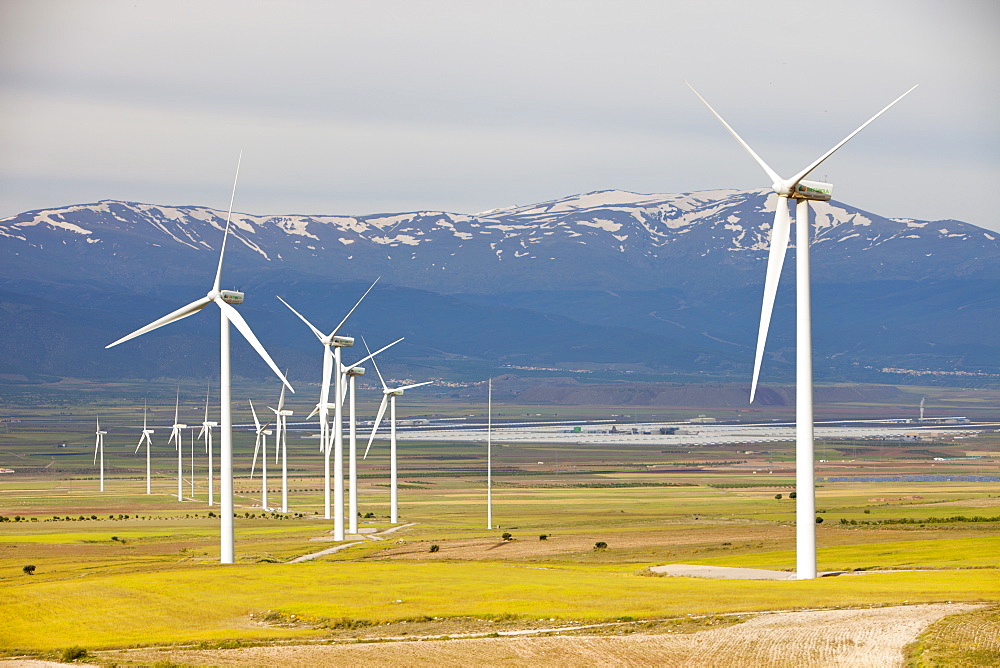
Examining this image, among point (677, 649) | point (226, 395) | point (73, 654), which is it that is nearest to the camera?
point (677, 649)

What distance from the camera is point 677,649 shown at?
4091cm

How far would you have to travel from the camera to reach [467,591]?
5728 cm

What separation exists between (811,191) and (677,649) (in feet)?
73.3

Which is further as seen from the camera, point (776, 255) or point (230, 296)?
point (230, 296)

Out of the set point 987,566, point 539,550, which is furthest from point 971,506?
point 987,566

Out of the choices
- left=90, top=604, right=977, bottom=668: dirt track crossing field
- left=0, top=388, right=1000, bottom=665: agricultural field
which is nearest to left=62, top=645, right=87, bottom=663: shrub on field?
left=0, top=388, right=1000, bottom=665: agricultural field

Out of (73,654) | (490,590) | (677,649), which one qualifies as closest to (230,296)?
(490,590)

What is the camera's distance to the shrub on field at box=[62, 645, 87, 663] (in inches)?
1710

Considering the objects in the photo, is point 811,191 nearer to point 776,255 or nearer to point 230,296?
point 776,255

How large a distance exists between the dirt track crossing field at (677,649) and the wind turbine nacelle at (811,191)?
17668mm

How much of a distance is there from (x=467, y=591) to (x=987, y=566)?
79.4ft

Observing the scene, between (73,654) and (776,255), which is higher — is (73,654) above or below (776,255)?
below

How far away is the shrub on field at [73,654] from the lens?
43.4m

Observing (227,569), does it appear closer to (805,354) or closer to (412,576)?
(412,576)
